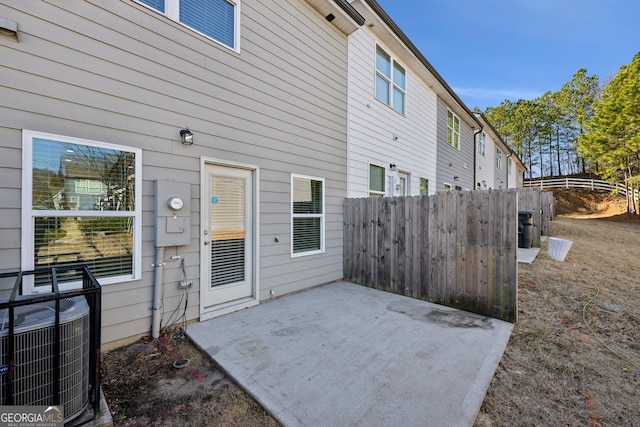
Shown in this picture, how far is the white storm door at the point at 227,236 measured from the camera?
3656 mm

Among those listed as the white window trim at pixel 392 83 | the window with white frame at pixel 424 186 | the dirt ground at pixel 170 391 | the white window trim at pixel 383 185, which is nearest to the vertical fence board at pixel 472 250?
the white window trim at pixel 383 185

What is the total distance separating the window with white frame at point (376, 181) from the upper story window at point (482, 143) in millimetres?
9312

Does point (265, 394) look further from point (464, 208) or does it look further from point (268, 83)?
point (268, 83)

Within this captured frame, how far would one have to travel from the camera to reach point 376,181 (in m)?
6.69

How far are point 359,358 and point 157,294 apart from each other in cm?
225

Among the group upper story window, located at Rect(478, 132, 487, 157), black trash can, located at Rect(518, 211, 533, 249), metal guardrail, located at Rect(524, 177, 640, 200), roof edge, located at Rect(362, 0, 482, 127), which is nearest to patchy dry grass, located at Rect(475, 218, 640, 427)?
black trash can, located at Rect(518, 211, 533, 249)

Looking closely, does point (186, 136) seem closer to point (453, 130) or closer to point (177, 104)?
point (177, 104)

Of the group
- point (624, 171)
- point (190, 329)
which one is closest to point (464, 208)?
point (190, 329)

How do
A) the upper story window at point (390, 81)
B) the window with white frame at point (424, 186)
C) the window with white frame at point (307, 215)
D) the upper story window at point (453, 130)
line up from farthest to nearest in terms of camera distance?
the upper story window at point (453, 130) < the window with white frame at point (424, 186) < the upper story window at point (390, 81) < the window with white frame at point (307, 215)

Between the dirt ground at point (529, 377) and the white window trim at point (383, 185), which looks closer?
the dirt ground at point (529, 377)

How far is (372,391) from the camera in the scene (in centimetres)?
218

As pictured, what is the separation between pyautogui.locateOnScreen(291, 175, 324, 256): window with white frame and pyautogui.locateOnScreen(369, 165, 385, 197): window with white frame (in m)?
1.74

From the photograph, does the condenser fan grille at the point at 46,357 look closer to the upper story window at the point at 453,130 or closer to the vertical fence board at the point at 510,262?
the vertical fence board at the point at 510,262

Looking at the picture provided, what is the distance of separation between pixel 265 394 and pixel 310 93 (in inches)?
180
